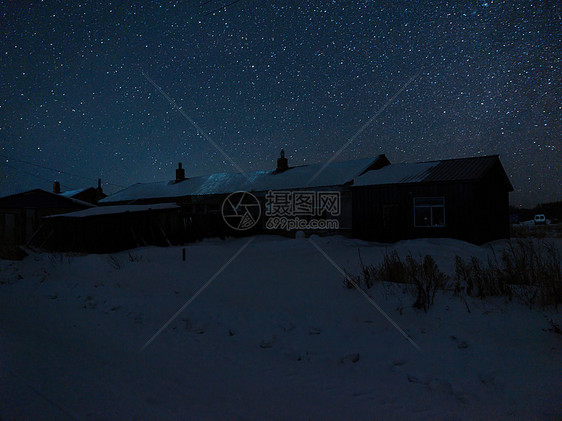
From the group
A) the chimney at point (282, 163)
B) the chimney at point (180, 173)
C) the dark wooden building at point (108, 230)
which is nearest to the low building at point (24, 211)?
the dark wooden building at point (108, 230)

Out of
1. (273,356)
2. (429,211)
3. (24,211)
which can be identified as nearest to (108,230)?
(273,356)

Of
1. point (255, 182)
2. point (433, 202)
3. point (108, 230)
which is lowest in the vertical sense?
point (108, 230)

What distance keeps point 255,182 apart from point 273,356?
1942 cm

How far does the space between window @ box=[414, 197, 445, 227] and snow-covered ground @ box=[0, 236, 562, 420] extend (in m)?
11.2

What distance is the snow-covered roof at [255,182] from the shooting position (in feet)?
65.6

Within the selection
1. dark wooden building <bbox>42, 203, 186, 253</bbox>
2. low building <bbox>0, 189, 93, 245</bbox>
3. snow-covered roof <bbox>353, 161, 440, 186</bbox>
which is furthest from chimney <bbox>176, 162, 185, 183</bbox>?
snow-covered roof <bbox>353, 161, 440, 186</bbox>

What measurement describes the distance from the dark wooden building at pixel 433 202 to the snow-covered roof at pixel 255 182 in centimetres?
205

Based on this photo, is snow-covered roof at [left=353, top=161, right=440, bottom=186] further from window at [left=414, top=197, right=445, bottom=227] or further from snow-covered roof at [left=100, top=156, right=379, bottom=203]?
window at [left=414, top=197, right=445, bottom=227]

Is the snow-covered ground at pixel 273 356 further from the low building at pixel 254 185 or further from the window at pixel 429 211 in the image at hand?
the low building at pixel 254 185

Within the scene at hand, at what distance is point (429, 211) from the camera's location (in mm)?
16016

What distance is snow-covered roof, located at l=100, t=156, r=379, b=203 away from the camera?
19994 millimetres

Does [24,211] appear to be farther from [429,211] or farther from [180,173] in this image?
[429,211]

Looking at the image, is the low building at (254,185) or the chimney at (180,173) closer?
the low building at (254,185)

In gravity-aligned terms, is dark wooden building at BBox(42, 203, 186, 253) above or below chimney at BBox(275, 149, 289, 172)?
below
